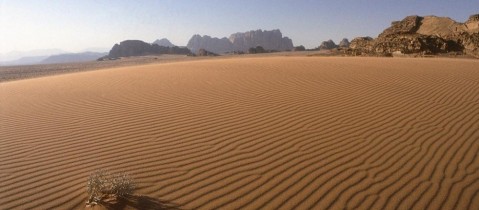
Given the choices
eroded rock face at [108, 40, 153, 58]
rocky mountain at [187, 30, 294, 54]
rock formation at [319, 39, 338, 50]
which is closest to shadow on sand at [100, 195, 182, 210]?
rock formation at [319, 39, 338, 50]

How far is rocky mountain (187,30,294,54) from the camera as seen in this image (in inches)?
4296

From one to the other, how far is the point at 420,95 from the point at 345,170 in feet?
17.9

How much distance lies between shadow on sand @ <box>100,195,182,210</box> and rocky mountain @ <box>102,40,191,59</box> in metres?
74.1

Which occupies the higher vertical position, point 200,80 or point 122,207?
point 200,80

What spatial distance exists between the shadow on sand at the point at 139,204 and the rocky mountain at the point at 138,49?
74.1 m

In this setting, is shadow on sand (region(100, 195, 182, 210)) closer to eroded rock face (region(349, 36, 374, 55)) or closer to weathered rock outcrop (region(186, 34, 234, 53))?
eroded rock face (region(349, 36, 374, 55))

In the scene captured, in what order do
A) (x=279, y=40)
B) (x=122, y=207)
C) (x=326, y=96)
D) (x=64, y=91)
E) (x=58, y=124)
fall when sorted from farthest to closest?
1. (x=279, y=40)
2. (x=64, y=91)
3. (x=326, y=96)
4. (x=58, y=124)
5. (x=122, y=207)

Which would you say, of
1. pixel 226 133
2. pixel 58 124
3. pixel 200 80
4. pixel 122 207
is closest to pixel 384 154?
pixel 226 133

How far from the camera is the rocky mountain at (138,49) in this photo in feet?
251

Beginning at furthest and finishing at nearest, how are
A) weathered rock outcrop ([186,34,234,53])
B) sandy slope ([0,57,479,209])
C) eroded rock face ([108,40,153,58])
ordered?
weathered rock outcrop ([186,34,234,53]) < eroded rock face ([108,40,153,58]) < sandy slope ([0,57,479,209])

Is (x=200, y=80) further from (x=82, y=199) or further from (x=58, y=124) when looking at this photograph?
(x=82, y=199)

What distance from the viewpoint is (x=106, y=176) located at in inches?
164

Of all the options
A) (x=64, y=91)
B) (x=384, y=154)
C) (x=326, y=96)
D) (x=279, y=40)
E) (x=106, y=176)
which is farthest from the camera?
(x=279, y=40)

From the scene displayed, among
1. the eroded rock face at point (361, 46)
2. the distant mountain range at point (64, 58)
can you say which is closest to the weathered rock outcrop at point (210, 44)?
the distant mountain range at point (64, 58)
